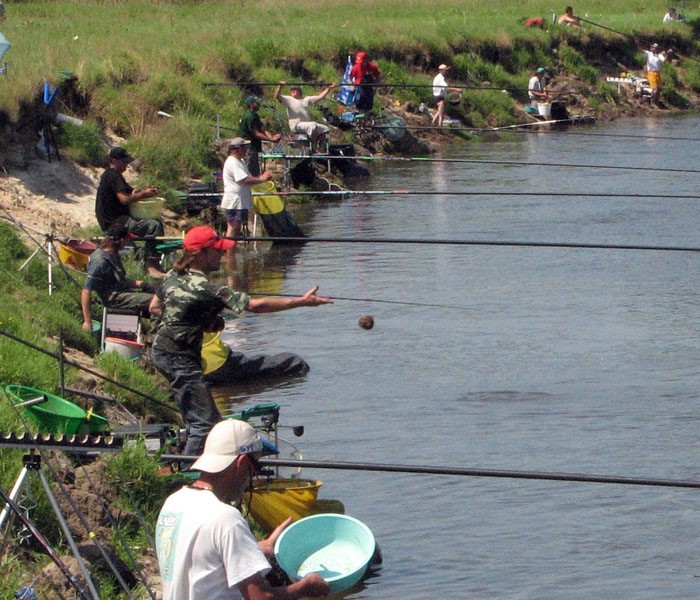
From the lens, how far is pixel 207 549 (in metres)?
4.41

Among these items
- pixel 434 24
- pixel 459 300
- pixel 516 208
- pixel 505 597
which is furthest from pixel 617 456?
pixel 434 24

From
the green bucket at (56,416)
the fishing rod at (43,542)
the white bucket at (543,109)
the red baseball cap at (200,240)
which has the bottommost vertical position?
the white bucket at (543,109)

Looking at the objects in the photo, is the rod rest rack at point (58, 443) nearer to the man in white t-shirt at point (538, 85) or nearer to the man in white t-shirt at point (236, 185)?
the man in white t-shirt at point (236, 185)

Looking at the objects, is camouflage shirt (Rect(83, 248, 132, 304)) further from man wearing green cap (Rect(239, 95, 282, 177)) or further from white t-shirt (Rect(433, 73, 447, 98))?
white t-shirt (Rect(433, 73, 447, 98))

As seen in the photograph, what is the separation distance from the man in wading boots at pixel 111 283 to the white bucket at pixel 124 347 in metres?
0.50

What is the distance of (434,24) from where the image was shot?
34375mm

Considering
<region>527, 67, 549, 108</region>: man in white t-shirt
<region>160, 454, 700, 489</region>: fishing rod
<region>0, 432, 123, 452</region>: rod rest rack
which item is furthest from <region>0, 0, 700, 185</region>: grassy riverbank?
<region>0, 432, 123, 452</region>: rod rest rack

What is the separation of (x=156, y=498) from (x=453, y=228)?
12.3 meters

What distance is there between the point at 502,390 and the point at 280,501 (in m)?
3.90

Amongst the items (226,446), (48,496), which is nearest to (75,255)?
(48,496)

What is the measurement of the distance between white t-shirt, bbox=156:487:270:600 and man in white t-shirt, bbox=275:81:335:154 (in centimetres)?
1720

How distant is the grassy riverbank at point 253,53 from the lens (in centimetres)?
1983

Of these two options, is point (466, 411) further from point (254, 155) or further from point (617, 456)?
point (254, 155)

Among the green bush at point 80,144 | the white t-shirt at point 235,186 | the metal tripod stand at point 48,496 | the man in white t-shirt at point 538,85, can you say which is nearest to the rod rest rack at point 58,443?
the metal tripod stand at point 48,496
